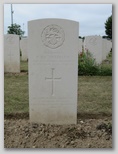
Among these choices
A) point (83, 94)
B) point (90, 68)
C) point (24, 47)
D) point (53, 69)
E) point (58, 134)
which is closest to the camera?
point (58, 134)

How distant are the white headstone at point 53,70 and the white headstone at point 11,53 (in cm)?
458

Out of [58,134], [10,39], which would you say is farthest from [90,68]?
[58,134]

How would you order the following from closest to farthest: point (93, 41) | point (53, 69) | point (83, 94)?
point (53, 69)
point (83, 94)
point (93, 41)

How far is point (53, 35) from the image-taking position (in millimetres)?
3549

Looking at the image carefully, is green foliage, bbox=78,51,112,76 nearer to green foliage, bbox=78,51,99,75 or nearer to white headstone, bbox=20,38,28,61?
green foliage, bbox=78,51,99,75

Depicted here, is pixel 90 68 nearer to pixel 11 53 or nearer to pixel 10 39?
pixel 11 53

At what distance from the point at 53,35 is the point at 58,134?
1.27 m

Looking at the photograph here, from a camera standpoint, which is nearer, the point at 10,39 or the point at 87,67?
the point at 10,39

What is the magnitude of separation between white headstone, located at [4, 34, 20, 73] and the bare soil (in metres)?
4.49

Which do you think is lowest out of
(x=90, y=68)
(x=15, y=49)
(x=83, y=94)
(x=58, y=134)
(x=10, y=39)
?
(x=58, y=134)

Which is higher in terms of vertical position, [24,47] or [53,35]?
[24,47]

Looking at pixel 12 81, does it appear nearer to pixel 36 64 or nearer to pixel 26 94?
pixel 26 94

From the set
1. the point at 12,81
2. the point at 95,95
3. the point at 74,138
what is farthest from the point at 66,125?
the point at 12,81

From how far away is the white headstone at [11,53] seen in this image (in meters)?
8.00
